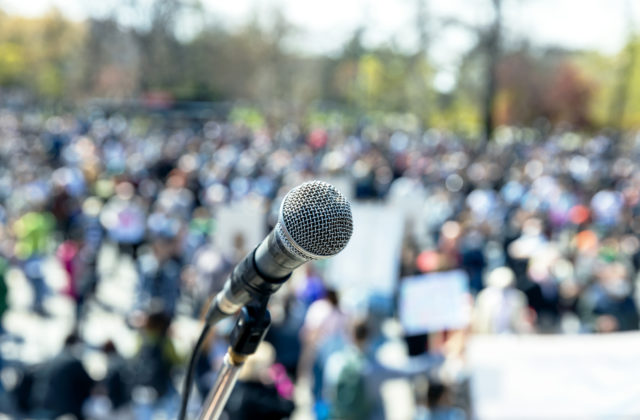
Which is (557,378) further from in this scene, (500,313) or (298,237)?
(500,313)

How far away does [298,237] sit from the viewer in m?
1.58

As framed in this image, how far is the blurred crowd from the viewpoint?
5.45m

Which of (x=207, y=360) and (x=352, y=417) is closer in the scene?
(x=352, y=417)

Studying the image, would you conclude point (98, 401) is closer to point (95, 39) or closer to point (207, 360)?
point (207, 360)

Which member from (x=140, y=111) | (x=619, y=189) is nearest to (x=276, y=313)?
(x=619, y=189)

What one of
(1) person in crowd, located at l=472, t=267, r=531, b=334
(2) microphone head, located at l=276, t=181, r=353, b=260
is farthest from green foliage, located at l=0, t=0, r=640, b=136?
(2) microphone head, located at l=276, t=181, r=353, b=260

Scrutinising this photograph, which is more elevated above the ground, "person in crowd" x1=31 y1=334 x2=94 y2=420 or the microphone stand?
the microphone stand

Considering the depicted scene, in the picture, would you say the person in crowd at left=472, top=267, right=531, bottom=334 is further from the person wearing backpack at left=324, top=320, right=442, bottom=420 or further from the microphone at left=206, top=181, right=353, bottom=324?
the microphone at left=206, top=181, right=353, bottom=324

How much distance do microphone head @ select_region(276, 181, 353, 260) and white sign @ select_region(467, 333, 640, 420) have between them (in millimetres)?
1975

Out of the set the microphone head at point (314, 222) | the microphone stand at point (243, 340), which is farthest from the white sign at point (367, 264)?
the microphone head at point (314, 222)

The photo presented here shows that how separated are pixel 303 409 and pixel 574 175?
12.4m

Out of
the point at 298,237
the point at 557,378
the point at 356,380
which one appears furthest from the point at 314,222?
the point at 356,380

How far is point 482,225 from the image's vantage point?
10.3 meters

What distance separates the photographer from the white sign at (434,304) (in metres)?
6.10
